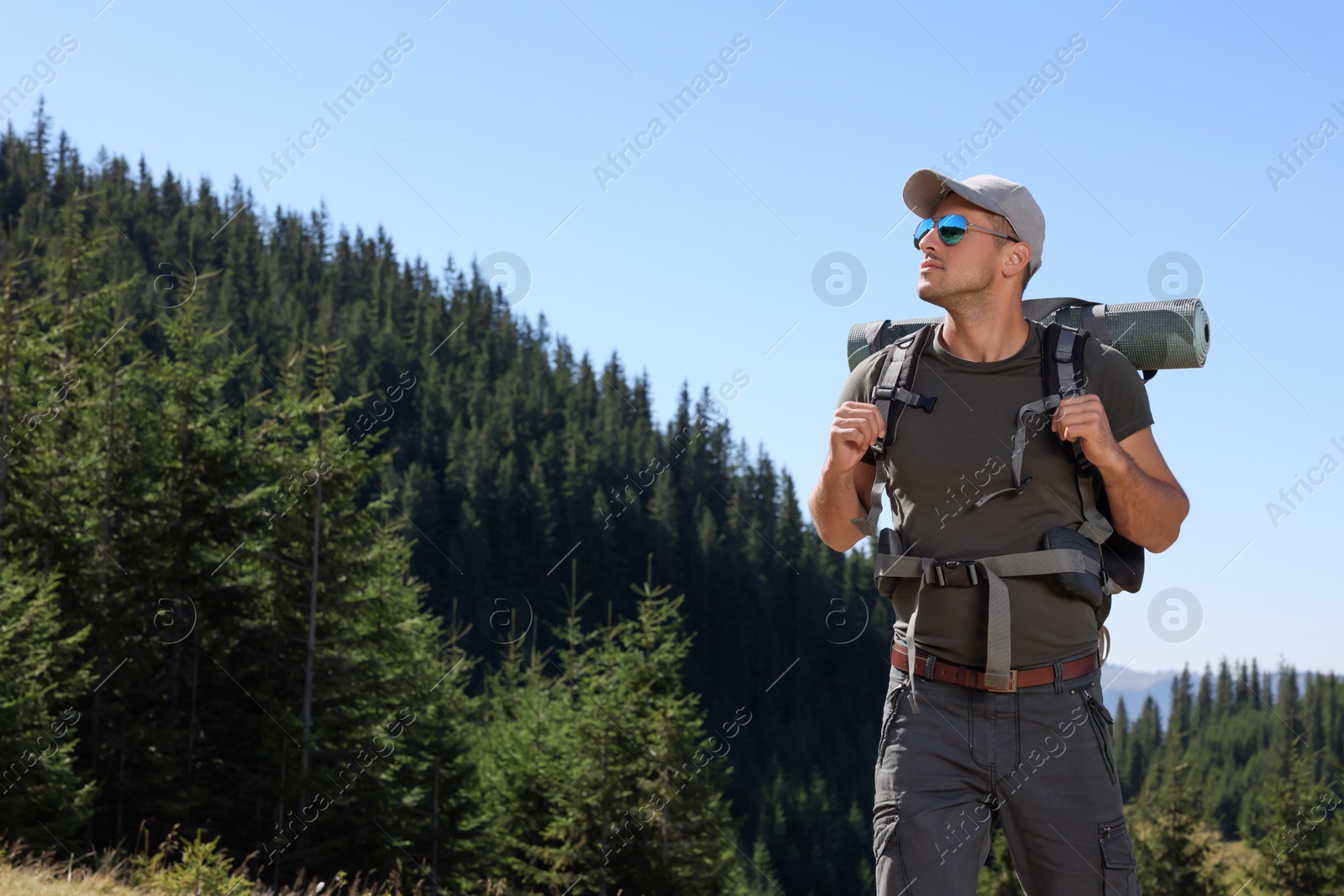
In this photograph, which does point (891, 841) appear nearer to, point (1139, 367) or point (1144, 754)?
point (1139, 367)

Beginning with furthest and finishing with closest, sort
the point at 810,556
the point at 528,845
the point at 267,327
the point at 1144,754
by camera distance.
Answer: the point at 1144,754 → the point at 810,556 → the point at 267,327 → the point at 528,845

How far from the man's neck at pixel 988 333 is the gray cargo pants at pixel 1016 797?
0.96 metres

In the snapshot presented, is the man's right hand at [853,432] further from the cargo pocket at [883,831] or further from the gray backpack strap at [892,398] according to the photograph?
the cargo pocket at [883,831]

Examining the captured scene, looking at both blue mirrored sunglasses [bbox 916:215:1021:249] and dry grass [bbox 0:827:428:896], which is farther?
dry grass [bbox 0:827:428:896]

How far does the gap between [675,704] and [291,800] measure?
734 cm

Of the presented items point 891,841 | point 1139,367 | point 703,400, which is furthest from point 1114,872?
point 703,400

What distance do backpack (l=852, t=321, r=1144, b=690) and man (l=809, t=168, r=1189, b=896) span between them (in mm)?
31

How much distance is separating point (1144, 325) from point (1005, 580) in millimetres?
1002

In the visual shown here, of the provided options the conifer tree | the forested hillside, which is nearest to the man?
the forested hillside

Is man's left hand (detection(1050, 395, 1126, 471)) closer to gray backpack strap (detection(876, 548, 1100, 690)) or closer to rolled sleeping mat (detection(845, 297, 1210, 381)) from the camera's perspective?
gray backpack strap (detection(876, 548, 1100, 690))

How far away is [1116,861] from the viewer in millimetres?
3141

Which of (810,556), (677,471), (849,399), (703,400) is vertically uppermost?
(703,400)

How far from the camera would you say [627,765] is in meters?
23.0

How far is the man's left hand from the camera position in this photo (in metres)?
3.08
